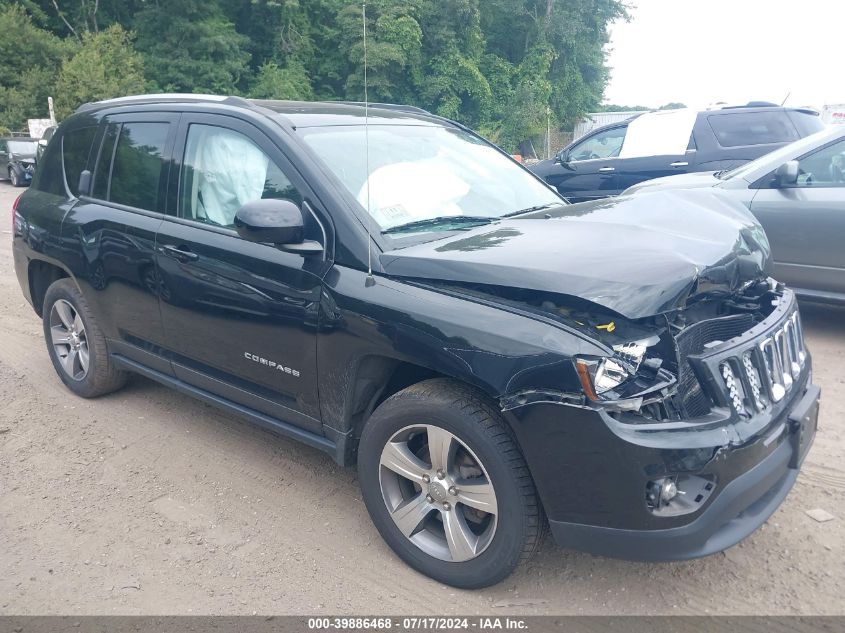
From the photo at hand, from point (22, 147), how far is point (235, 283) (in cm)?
2306

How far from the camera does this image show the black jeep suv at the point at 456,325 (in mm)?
2320

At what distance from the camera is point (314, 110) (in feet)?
12.0

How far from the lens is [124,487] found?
3596 mm

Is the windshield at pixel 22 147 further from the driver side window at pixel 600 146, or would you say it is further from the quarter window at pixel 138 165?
the quarter window at pixel 138 165

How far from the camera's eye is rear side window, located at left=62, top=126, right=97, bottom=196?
4414mm

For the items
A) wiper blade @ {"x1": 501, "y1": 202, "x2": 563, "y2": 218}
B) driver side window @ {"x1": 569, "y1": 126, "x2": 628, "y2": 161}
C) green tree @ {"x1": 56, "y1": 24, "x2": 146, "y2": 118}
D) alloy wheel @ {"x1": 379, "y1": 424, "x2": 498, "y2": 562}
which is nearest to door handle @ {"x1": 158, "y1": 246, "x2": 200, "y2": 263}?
alloy wheel @ {"x1": 379, "y1": 424, "x2": 498, "y2": 562}

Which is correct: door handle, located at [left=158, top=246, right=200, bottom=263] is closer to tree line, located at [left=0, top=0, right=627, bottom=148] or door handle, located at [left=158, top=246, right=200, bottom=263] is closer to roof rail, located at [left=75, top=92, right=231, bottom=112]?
roof rail, located at [left=75, top=92, right=231, bottom=112]

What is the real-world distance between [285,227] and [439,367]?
904mm

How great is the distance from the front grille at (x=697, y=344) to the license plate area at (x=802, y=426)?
377 millimetres

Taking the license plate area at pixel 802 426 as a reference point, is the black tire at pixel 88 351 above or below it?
below

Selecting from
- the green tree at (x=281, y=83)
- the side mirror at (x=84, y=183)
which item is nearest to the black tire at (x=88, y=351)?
the side mirror at (x=84, y=183)

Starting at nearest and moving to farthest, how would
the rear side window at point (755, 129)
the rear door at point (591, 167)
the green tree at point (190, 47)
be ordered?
the rear side window at point (755, 129) < the rear door at point (591, 167) < the green tree at point (190, 47)

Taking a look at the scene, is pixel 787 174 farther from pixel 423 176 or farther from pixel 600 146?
pixel 600 146

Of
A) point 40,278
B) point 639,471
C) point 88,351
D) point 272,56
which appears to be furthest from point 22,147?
point 639,471
